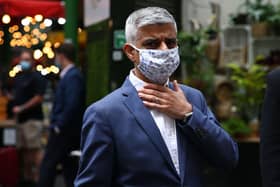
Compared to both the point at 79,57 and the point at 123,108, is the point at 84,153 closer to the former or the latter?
the point at 123,108

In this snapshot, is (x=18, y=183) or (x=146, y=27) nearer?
(x=146, y=27)

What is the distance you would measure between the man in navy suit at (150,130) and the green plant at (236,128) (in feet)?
13.6

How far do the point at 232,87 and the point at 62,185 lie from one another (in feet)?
13.5

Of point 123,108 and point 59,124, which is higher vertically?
point 123,108

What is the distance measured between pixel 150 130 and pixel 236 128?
4.41 m

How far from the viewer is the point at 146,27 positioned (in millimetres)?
3357

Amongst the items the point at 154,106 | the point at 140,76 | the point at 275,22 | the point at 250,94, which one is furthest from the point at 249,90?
the point at 154,106

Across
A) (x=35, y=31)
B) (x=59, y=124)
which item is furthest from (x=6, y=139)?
(x=59, y=124)

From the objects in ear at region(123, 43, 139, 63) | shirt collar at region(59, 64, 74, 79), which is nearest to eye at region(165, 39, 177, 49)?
ear at region(123, 43, 139, 63)

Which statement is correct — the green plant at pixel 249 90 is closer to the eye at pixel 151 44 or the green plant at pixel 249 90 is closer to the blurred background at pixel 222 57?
the blurred background at pixel 222 57

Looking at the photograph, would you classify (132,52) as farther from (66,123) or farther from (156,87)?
(66,123)

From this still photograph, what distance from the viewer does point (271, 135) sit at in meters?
3.30

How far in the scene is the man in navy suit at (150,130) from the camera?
3271 millimetres

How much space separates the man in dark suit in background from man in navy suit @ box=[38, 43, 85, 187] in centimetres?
493
